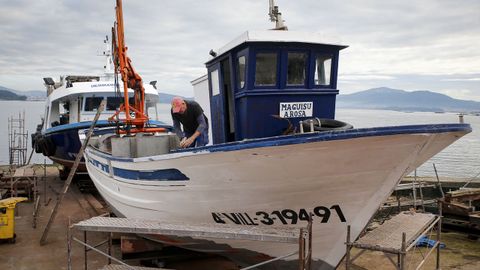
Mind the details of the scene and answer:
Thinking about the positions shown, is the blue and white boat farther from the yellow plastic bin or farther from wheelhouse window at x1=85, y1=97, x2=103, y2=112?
the yellow plastic bin

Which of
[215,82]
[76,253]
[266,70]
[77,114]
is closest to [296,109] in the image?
[266,70]

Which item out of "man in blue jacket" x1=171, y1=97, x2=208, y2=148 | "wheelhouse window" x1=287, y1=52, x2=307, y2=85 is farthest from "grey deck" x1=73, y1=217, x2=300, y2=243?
"wheelhouse window" x1=287, y1=52, x2=307, y2=85

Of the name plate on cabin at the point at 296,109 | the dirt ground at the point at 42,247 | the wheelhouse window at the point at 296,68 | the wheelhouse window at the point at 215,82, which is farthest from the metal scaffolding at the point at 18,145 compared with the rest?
the wheelhouse window at the point at 296,68

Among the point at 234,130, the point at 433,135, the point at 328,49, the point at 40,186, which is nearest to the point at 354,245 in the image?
the point at 433,135

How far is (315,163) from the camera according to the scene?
16.5 feet

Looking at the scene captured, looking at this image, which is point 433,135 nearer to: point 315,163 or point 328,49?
point 315,163

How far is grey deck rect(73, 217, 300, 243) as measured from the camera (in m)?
5.09

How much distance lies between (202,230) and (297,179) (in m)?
1.37

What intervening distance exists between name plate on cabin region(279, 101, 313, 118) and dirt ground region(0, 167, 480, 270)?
2950 millimetres

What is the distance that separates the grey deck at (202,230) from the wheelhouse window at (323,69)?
2.66 meters

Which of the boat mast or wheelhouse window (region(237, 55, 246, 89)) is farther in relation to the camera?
the boat mast

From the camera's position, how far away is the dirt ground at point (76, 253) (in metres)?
7.64

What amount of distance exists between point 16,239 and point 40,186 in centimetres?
798

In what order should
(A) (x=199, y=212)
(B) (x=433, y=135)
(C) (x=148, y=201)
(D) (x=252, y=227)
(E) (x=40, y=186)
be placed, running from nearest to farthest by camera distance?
1. (B) (x=433, y=135)
2. (D) (x=252, y=227)
3. (A) (x=199, y=212)
4. (C) (x=148, y=201)
5. (E) (x=40, y=186)
